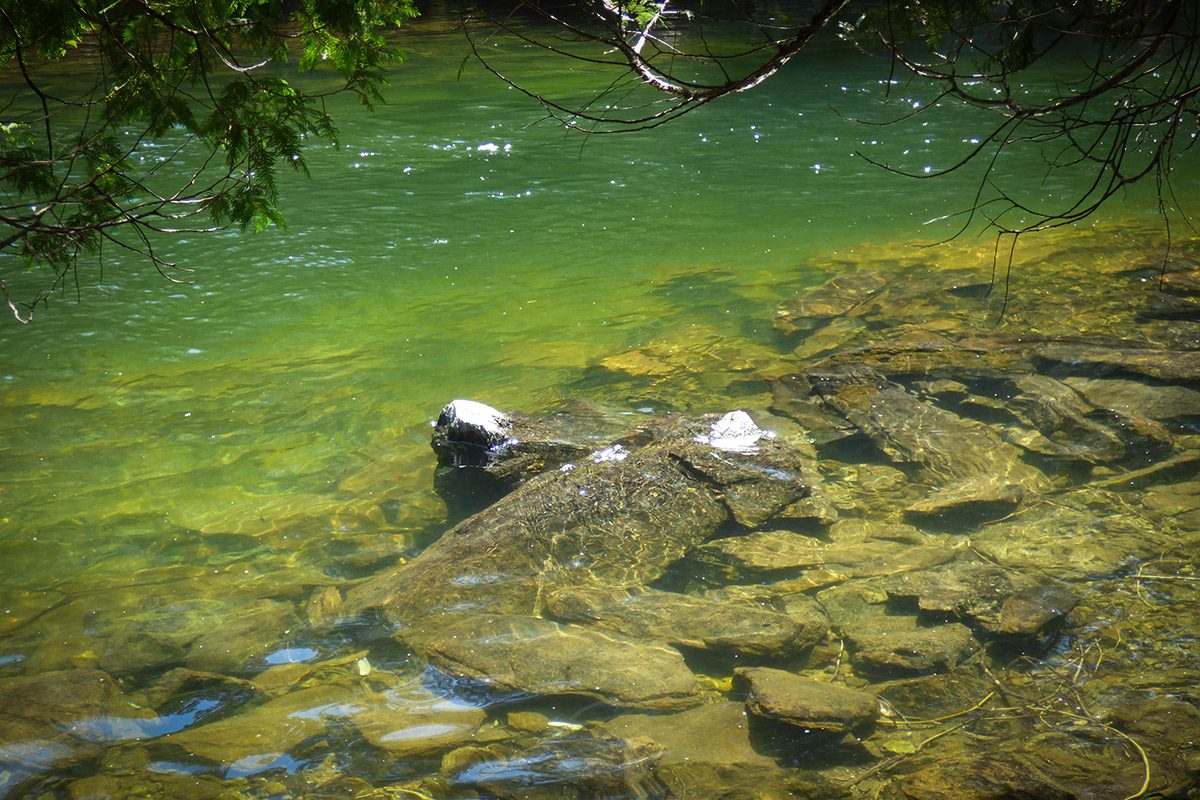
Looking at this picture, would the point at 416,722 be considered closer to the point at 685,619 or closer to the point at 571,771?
the point at 571,771

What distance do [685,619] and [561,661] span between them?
2.44ft

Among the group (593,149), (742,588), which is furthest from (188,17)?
(593,149)

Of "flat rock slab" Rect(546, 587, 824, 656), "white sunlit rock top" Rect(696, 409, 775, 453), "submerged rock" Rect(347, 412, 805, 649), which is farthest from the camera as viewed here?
"white sunlit rock top" Rect(696, 409, 775, 453)

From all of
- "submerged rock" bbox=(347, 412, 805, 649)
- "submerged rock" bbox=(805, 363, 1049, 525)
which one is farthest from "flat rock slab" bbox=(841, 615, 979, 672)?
"submerged rock" bbox=(805, 363, 1049, 525)

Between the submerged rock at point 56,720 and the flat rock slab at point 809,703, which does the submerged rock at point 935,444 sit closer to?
the flat rock slab at point 809,703

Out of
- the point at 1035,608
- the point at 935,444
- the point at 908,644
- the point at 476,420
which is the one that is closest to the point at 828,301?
the point at 935,444

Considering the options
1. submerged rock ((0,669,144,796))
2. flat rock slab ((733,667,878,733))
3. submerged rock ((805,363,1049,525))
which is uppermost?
submerged rock ((805,363,1049,525))

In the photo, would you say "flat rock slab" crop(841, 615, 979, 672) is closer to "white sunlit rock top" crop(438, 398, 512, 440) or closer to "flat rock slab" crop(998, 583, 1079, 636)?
"flat rock slab" crop(998, 583, 1079, 636)

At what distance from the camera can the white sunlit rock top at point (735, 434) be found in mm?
6402

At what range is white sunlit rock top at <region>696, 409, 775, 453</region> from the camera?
252 inches

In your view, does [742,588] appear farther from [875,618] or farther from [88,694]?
[88,694]

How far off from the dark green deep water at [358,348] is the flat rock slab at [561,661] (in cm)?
39

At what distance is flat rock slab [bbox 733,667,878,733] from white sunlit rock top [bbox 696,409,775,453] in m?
2.16

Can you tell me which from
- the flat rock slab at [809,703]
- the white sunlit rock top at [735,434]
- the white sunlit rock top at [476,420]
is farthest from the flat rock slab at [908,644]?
the white sunlit rock top at [476,420]
